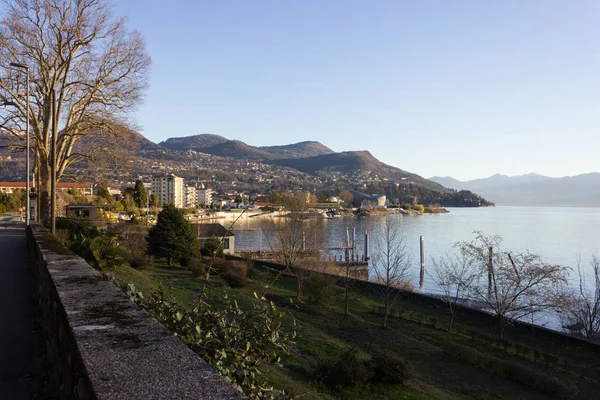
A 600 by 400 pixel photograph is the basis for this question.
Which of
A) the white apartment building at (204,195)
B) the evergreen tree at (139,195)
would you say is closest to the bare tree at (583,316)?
the evergreen tree at (139,195)

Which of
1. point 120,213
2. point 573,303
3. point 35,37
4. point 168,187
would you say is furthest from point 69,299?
point 168,187

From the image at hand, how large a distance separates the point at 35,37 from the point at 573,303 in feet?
86.3

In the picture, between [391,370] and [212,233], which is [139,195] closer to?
[212,233]

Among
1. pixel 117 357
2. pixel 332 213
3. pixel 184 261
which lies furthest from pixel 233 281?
pixel 332 213

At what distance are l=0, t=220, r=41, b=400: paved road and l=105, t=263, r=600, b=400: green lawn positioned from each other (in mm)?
1664

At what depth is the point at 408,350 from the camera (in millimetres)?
14648

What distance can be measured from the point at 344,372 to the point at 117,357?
25.1 feet

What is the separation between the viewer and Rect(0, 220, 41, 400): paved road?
440 centimetres

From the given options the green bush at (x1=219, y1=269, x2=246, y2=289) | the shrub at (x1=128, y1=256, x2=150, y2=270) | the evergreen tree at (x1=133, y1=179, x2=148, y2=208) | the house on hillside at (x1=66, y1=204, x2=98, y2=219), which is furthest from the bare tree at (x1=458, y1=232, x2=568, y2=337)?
the evergreen tree at (x1=133, y1=179, x2=148, y2=208)

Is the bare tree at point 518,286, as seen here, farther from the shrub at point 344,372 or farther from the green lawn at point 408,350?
the shrub at point 344,372

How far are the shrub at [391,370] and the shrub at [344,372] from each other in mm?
557

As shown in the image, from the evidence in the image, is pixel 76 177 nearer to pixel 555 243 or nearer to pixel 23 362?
pixel 23 362

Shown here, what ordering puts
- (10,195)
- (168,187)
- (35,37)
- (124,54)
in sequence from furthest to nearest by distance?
(168,187), (10,195), (124,54), (35,37)

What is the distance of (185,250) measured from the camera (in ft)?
93.5
